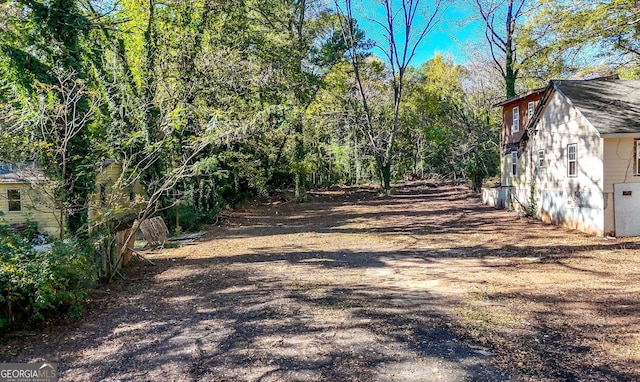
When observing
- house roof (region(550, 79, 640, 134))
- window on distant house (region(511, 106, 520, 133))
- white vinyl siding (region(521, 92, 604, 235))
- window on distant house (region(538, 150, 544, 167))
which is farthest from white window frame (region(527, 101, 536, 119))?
window on distant house (region(538, 150, 544, 167))

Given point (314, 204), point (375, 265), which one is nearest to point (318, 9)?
point (314, 204)

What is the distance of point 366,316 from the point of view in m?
5.30

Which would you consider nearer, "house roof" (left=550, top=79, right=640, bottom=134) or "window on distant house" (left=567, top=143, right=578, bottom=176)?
"house roof" (left=550, top=79, right=640, bottom=134)

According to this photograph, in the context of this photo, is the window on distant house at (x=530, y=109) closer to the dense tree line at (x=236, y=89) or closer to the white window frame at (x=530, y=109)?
the white window frame at (x=530, y=109)

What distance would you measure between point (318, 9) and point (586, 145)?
20.6m

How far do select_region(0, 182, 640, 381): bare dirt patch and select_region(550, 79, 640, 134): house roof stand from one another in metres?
3.26

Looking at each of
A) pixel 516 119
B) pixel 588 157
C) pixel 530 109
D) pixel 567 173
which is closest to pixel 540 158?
pixel 567 173

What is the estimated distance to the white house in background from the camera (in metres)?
11.3

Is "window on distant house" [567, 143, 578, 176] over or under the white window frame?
under

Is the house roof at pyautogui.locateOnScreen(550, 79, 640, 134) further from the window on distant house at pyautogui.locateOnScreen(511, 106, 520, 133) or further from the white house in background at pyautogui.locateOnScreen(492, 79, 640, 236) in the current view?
the window on distant house at pyautogui.locateOnScreen(511, 106, 520, 133)

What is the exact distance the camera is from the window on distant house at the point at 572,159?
12734mm

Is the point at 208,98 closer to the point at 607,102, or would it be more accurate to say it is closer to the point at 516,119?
the point at 607,102

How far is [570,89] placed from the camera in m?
13.7

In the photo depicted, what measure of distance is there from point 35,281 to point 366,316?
410cm
